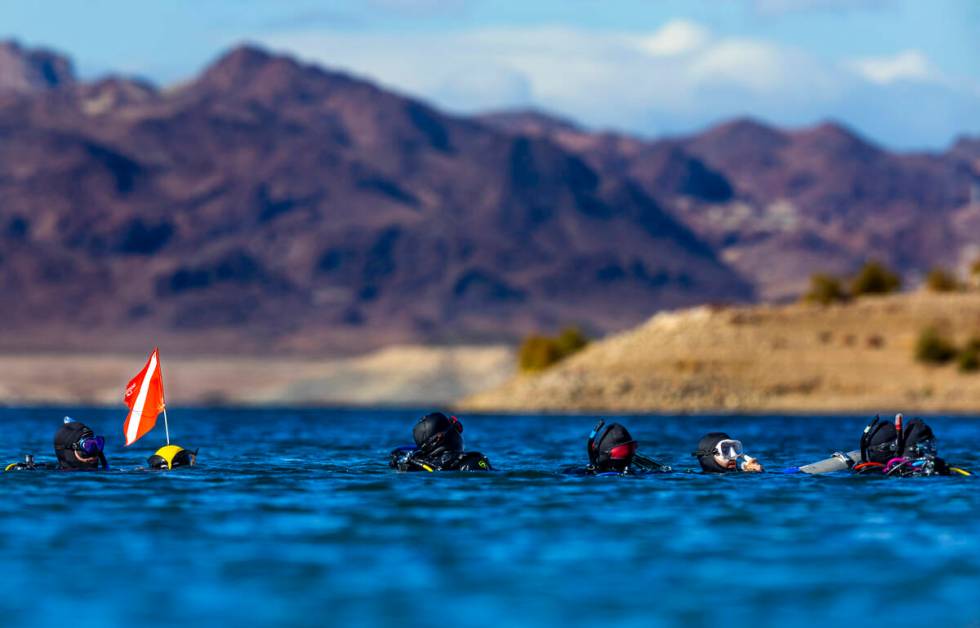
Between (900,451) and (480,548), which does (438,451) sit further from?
(480,548)

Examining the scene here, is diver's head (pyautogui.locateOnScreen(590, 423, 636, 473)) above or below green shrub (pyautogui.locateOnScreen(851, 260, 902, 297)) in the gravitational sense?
below

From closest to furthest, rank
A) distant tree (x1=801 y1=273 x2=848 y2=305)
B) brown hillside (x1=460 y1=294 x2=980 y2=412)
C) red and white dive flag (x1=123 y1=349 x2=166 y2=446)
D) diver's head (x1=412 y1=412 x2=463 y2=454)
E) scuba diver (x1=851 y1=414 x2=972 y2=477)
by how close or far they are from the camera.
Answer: scuba diver (x1=851 y1=414 x2=972 y2=477), diver's head (x1=412 y1=412 x2=463 y2=454), red and white dive flag (x1=123 y1=349 x2=166 y2=446), brown hillside (x1=460 y1=294 x2=980 y2=412), distant tree (x1=801 y1=273 x2=848 y2=305)

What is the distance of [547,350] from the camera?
546 feet

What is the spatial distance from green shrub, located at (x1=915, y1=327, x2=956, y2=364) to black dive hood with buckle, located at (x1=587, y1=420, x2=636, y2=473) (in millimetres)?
105326

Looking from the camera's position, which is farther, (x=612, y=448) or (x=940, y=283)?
(x=940, y=283)

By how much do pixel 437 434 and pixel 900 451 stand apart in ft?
33.1

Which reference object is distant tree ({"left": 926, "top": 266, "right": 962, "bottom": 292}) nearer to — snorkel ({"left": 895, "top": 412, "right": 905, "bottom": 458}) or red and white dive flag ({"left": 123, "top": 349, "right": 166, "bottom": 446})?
snorkel ({"left": 895, "top": 412, "right": 905, "bottom": 458})

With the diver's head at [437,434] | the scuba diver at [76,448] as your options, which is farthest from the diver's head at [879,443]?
the scuba diver at [76,448]

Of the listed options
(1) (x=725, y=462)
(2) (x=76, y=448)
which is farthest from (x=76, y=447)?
(1) (x=725, y=462)

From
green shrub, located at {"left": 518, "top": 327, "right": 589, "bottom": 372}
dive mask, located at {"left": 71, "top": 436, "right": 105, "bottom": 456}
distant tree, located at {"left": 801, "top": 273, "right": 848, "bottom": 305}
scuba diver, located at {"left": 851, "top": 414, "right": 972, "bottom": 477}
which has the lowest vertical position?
scuba diver, located at {"left": 851, "top": 414, "right": 972, "bottom": 477}

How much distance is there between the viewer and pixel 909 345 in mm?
145500

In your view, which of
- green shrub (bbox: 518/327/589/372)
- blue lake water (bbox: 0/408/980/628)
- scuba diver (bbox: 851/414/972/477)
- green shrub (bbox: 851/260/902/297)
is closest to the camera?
blue lake water (bbox: 0/408/980/628)

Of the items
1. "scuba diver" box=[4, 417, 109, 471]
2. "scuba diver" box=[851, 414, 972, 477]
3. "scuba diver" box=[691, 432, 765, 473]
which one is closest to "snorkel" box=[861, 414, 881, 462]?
"scuba diver" box=[851, 414, 972, 477]

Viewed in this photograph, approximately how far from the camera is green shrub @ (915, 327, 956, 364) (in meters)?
142
